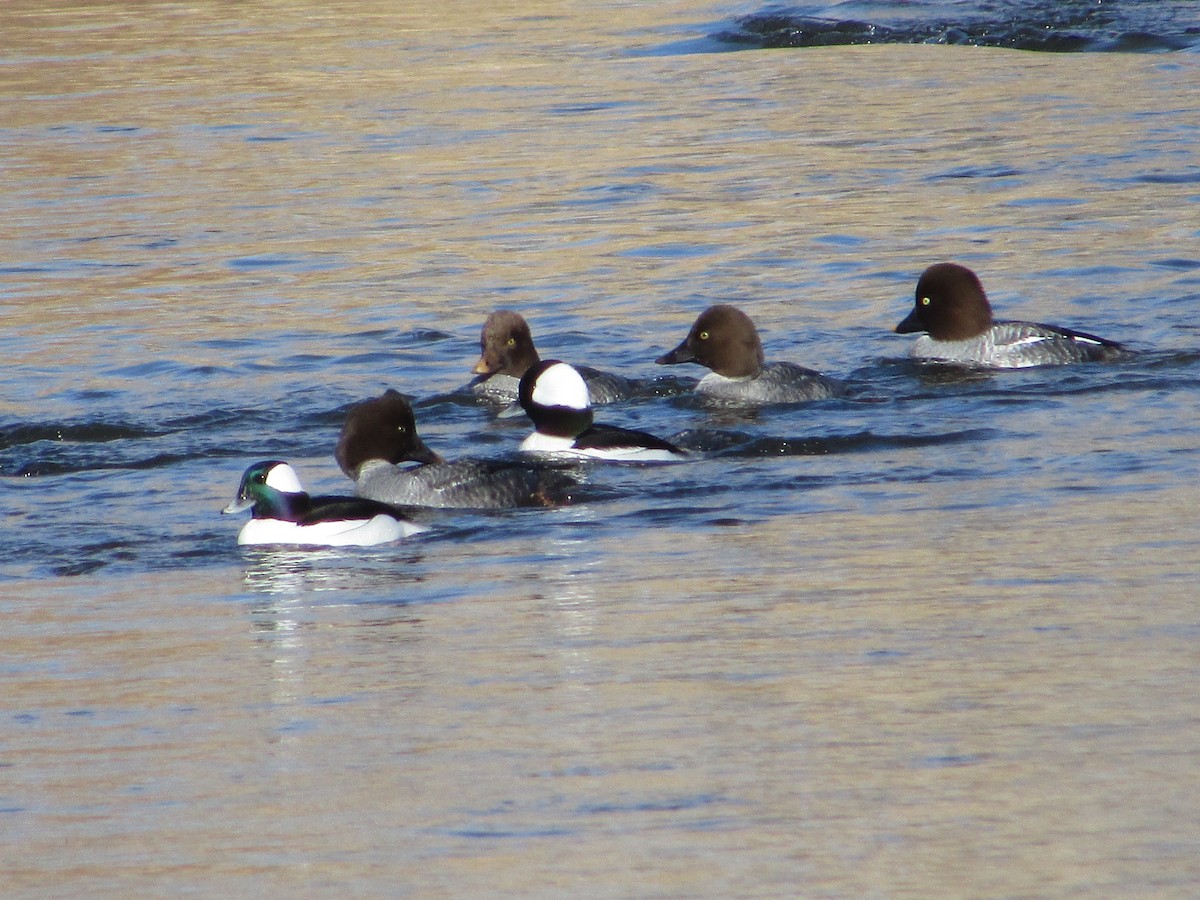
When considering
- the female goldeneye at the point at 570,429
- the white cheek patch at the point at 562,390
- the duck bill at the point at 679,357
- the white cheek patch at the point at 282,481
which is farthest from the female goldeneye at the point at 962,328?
the white cheek patch at the point at 282,481

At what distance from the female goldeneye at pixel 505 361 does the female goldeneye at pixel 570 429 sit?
1.43m

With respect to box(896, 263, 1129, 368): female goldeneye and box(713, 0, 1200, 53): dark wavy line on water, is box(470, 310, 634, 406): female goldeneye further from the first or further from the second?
box(713, 0, 1200, 53): dark wavy line on water

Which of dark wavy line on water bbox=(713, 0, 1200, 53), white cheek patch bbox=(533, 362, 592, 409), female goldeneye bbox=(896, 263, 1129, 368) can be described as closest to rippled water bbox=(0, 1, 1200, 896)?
female goldeneye bbox=(896, 263, 1129, 368)

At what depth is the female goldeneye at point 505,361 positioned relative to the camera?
12695 millimetres

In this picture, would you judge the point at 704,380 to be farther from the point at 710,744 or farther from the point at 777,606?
the point at 710,744

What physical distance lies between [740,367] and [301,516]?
3862 millimetres

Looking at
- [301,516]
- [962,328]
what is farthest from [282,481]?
[962,328]

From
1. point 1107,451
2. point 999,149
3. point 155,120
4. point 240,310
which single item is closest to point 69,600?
point 1107,451

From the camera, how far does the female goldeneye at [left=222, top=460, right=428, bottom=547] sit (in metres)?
9.17

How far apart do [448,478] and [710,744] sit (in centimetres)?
451

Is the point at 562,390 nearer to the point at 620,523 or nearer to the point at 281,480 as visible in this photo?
the point at 620,523

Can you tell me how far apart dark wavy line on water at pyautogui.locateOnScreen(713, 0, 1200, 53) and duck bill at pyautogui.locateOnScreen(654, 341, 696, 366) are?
578 inches

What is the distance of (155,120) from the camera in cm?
2381

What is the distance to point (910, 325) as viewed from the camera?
1361cm
